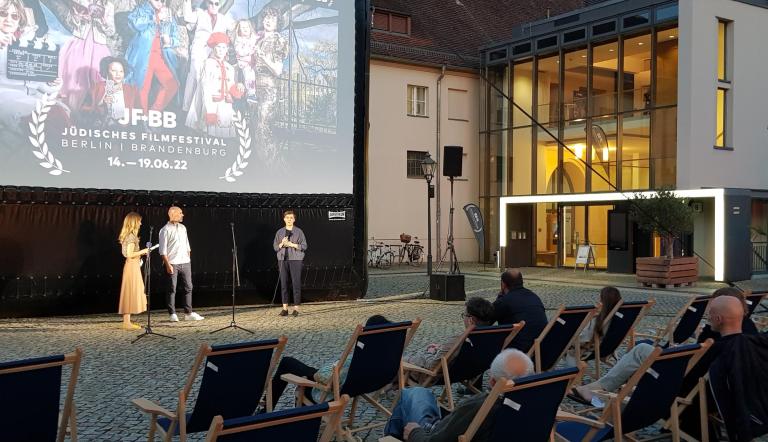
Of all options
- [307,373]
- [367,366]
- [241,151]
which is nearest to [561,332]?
[367,366]

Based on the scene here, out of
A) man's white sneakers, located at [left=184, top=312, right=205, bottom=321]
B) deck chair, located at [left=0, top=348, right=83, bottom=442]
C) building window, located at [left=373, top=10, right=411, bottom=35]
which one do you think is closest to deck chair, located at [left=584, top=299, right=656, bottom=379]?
deck chair, located at [left=0, top=348, right=83, bottom=442]

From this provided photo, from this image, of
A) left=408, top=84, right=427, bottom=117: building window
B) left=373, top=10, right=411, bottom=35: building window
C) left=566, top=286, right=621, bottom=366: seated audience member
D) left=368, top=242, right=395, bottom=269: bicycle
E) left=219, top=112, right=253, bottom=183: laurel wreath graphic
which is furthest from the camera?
left=373, top=10, right=411, bottom=35: building window

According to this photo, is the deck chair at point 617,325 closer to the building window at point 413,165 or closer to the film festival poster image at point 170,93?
the film festival poster image at point 170,93

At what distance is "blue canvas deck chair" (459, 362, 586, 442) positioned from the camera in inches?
124

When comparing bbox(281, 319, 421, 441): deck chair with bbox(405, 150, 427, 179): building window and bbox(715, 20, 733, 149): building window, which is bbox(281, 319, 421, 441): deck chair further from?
bbox(405, 150, 427, 179): building window

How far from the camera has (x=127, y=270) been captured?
1006 centimetres

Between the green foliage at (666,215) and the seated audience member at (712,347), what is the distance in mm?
12770

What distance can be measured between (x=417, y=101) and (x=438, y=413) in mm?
23656

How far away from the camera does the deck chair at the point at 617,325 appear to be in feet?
20.9

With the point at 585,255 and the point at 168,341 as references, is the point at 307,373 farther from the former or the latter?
the point at 585,255

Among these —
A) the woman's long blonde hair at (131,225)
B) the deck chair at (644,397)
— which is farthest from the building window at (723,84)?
the deck chair at (644,397)

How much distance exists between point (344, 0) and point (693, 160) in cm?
1086

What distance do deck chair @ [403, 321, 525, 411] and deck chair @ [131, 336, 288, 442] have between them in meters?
1.24

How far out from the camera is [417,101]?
88.9 ft
